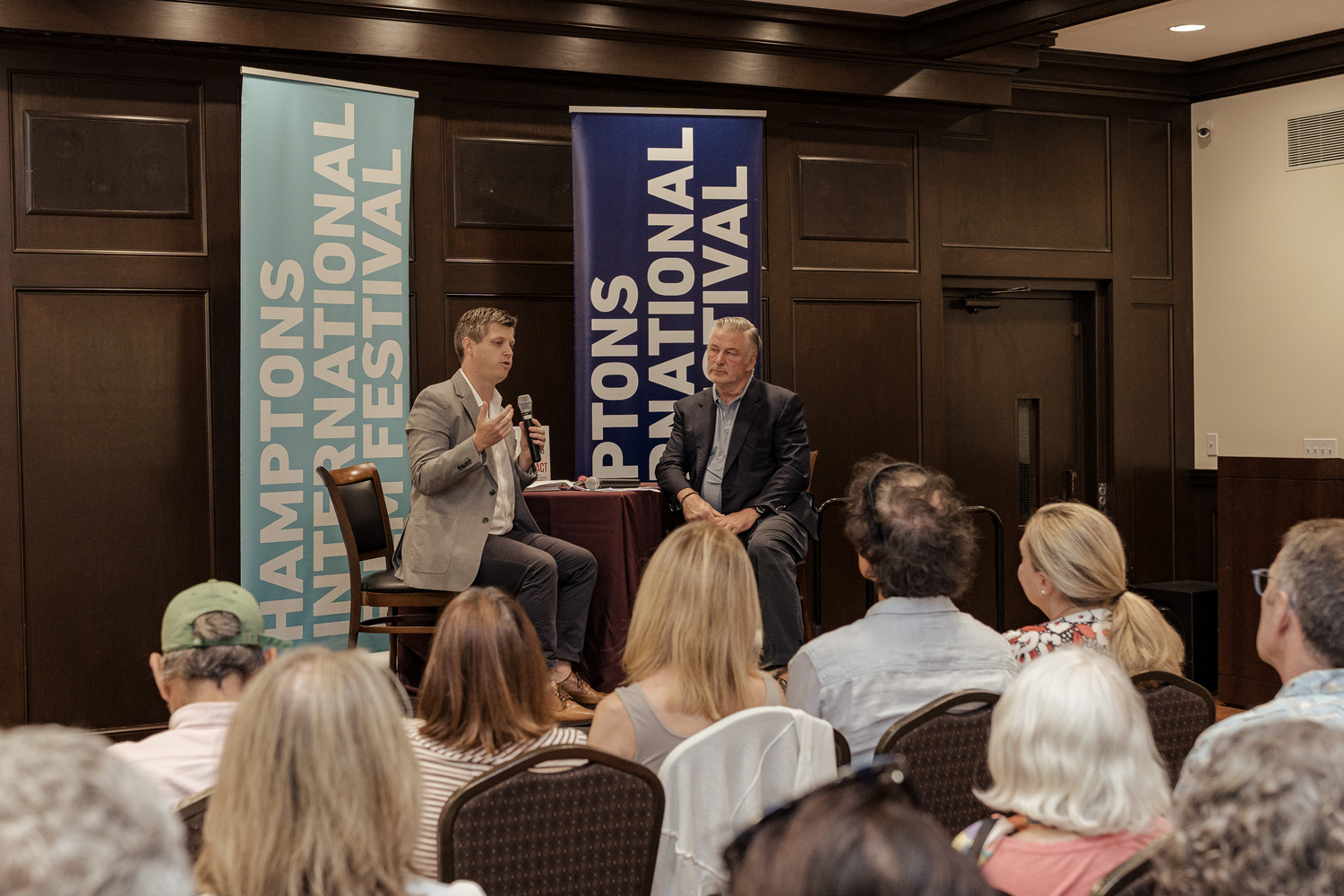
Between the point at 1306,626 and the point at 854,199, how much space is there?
15.0 feet

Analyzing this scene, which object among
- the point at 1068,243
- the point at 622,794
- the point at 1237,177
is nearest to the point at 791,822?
the point at 622,794

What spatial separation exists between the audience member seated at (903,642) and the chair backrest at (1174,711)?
27 centimetres

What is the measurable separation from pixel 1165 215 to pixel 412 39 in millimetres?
4538

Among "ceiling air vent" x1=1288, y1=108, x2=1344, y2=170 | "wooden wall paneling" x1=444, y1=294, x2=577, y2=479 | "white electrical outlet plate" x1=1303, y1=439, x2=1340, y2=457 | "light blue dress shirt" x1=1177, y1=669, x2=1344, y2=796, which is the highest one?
"ceiling air vent" x1=1288, y1=108, x2=1344, y2=170

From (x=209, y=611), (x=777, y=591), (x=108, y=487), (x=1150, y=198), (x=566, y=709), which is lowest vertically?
(x=566, y=709)

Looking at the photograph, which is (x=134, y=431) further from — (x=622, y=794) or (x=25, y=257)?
(x=622, y=794)

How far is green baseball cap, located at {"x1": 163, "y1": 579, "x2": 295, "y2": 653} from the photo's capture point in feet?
6.75

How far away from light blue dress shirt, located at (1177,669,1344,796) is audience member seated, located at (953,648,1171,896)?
0.26 m

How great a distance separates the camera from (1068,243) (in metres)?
6.84

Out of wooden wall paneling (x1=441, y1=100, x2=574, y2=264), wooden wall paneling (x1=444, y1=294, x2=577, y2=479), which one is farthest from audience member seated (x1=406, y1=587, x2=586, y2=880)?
wooden wall paneling (x1=441, y1=100, x2=574, y2=264)

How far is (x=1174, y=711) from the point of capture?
2307 millimetres

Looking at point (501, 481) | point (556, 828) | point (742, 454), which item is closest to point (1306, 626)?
point (556, 828)

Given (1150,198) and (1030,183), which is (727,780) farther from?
(1150,198)

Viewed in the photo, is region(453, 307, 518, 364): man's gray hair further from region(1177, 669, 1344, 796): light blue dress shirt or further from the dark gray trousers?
region(1177, 669, 1344, 796): light blue dress shirt
